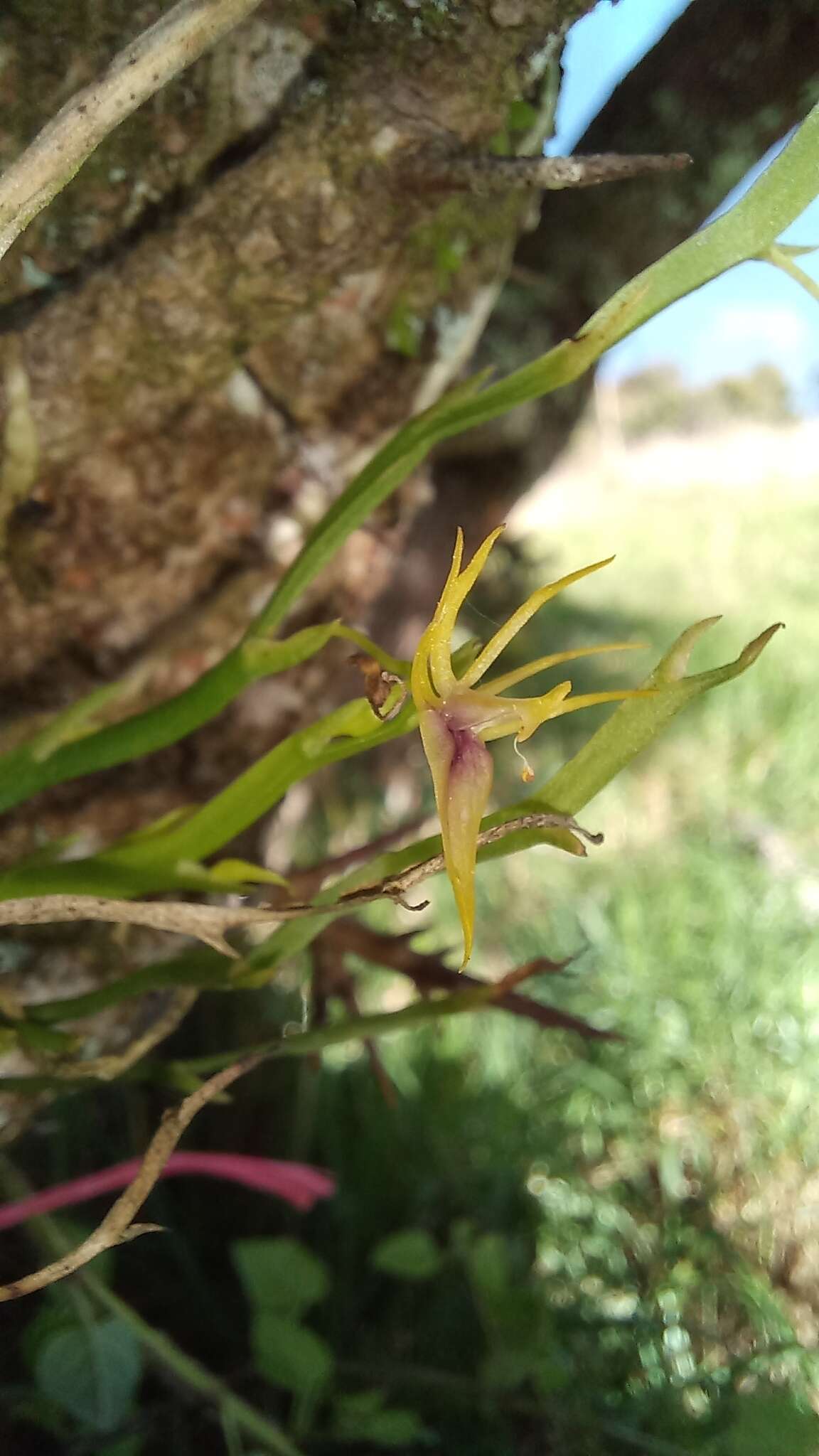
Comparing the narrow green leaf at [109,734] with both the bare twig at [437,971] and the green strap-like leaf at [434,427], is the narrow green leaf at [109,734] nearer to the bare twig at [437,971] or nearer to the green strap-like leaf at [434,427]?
the green strap-like leaf at [434,427]

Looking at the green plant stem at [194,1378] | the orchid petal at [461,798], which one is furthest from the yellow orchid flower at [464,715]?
the green plant stem at [194,1378]

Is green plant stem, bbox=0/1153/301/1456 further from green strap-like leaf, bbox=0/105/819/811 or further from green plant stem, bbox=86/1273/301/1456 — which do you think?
green strap-like leaf, bbox=0/105/819/811

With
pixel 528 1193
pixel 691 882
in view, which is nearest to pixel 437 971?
pixel 528 1193

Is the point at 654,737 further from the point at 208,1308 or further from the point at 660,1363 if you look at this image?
the point at 208,1308

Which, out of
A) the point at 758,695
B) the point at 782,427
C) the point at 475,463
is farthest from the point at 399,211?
the point at 782,427

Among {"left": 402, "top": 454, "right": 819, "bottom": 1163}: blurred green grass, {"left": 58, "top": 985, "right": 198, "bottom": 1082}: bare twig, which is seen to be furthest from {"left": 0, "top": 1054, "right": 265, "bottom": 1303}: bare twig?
{"left": 402, "top": 454, "right": 819, "bottom": 1163}: blurred green grass

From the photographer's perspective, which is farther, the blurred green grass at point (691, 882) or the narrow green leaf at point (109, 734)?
the blurred green grass at point (691, 882)
